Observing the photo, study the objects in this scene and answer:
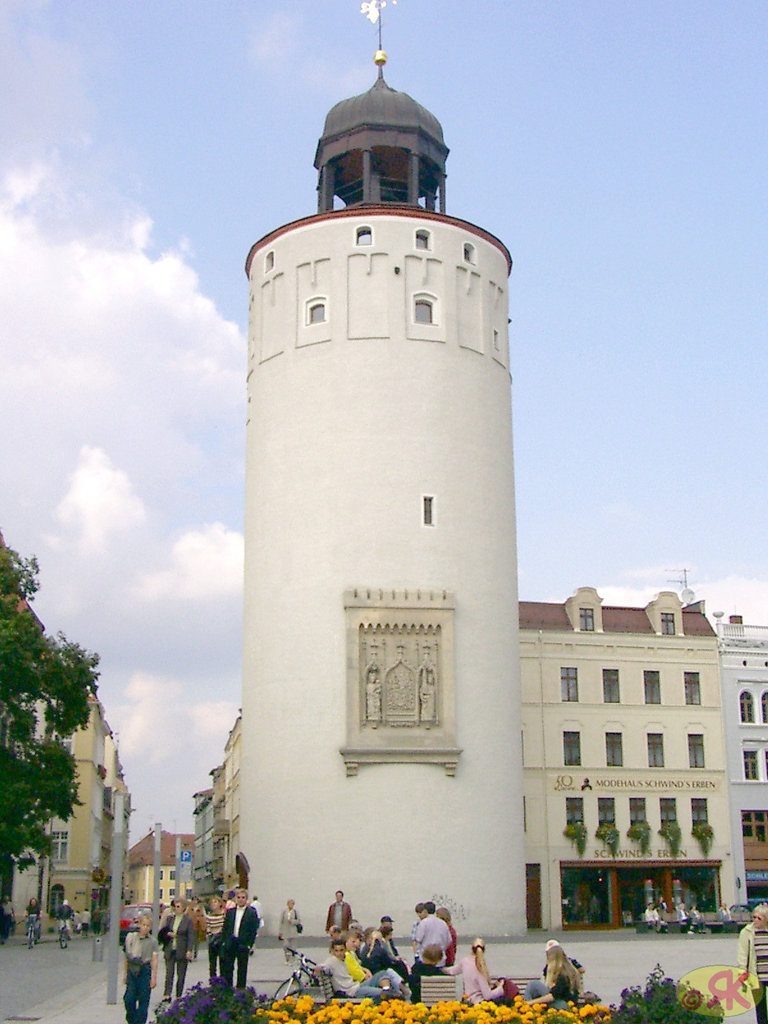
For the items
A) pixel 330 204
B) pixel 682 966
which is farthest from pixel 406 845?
pixel 330 204

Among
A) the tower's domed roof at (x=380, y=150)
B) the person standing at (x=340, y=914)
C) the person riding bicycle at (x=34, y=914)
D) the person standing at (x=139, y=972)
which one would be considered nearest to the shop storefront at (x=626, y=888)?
the person riding bicycle at (x=34, y=914)

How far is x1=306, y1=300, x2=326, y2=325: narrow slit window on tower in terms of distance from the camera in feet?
130

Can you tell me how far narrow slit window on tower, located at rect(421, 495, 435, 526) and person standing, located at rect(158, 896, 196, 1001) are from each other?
18.8 m

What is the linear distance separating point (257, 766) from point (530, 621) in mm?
15555

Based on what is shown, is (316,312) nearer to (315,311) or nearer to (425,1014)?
(315,311)

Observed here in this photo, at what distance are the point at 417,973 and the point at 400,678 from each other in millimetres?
20512

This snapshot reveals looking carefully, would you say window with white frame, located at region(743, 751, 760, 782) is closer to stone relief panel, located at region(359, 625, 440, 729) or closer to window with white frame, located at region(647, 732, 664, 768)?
window with white frame, located at region(647, 732, 664, 768)

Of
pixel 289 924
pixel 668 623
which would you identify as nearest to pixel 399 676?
pixel 289 924

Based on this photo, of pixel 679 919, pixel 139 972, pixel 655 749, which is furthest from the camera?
pixel 655 749

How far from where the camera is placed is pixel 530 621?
50.0 meters

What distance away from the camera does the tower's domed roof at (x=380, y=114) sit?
139ft

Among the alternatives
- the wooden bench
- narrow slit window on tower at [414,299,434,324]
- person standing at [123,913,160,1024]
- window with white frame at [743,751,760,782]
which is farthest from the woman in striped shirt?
window with white frame at [743,751,760,782]

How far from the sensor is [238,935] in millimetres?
18328

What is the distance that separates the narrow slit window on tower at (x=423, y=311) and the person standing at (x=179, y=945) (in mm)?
22750
